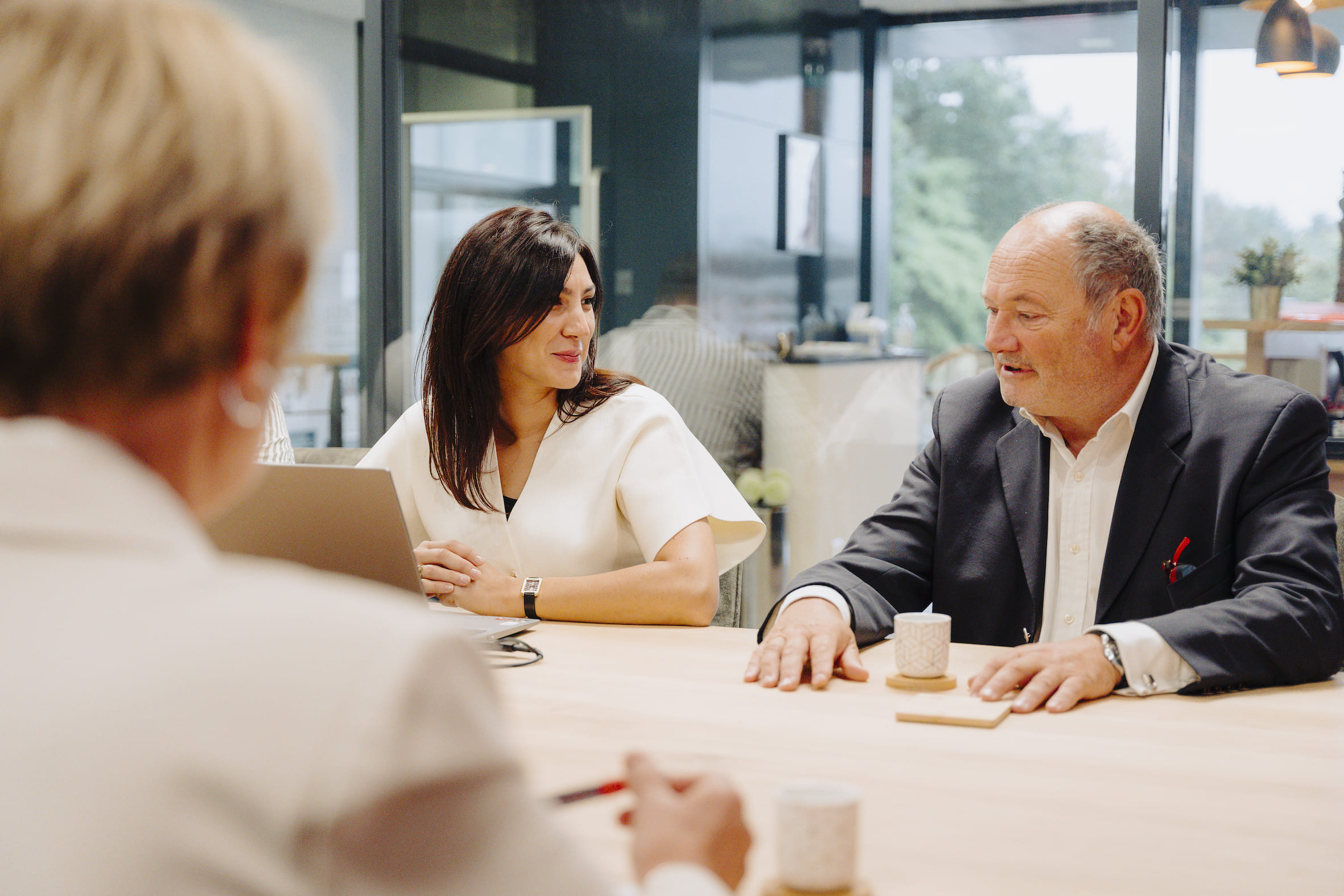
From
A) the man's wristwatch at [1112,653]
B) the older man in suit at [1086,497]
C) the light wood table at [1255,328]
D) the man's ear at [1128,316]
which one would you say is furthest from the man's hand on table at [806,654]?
the light wood table at [1255,328]

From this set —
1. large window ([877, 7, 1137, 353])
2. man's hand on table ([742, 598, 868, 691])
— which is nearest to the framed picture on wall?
large window ([877, 7, 1137, 353])

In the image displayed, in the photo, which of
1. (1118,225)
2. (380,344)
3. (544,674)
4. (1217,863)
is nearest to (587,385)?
(544,674)

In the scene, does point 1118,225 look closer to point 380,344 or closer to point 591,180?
point 591,180

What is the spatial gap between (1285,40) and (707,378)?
5.85 ft

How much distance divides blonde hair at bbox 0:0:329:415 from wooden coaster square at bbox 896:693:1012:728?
3.48 ft

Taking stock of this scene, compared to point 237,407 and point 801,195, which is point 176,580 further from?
point 801,195

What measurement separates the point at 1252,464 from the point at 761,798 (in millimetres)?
1081

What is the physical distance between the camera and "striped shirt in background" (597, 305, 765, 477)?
12.4ft

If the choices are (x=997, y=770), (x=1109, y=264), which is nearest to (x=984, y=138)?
(x=1109, y=264)

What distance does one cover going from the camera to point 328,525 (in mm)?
1636

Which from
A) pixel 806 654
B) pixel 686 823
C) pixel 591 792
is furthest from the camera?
pixel 806 654

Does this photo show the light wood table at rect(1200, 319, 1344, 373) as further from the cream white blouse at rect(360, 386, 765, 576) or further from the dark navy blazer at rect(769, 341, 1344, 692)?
the cream white blouse at rect(360, 386, 765, 576)

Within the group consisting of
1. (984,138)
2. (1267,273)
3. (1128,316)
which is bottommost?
(1128,316)

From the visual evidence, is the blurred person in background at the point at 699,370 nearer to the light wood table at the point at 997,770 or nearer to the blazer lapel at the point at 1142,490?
the blazer lapel at the point at 1142,490
